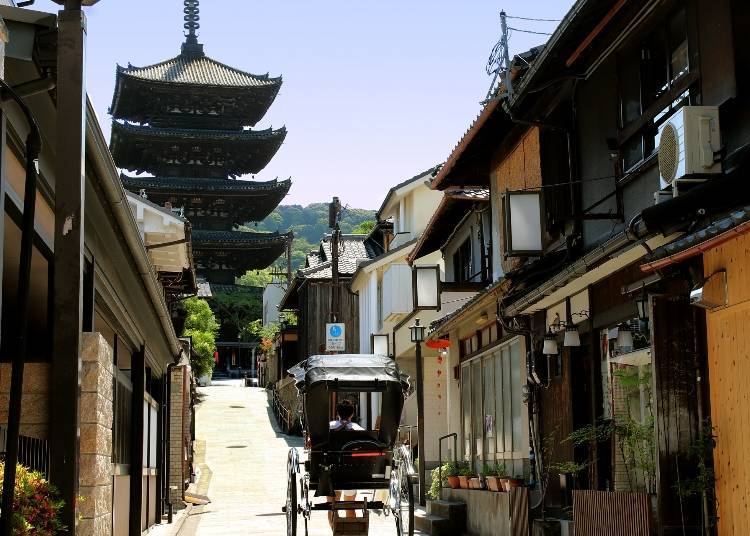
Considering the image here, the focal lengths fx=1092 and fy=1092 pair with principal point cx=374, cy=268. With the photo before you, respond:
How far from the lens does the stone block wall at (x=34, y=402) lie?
7367 millimetres

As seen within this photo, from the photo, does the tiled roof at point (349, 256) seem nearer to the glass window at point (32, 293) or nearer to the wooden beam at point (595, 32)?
the wooden beam at point (595, 32)

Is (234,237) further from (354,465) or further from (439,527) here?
(354,465)

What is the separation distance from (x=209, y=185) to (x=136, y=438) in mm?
53198

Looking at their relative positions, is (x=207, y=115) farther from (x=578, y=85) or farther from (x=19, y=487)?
(x=19, y=487)

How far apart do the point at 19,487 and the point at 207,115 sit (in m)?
65.2

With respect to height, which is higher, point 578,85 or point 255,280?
point 255,280

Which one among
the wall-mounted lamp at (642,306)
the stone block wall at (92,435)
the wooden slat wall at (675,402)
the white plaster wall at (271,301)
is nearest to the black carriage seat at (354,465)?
the wall-mounted lamp at (642,306)

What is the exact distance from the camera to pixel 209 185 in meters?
67.7

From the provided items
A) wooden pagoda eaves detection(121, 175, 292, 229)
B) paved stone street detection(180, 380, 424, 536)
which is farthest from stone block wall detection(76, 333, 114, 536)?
wooden pagoda eaves detection(121, 175, 292, 229)

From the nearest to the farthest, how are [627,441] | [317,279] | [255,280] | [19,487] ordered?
[19,487] → [627,441] → [317,279] → [255,280]

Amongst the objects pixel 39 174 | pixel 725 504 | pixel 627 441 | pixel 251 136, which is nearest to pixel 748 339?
pixel 725 504

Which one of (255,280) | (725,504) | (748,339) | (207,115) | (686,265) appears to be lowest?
(725,504)

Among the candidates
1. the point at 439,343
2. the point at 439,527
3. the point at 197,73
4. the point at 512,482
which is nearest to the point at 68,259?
the point at 512,482

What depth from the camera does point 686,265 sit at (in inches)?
409
